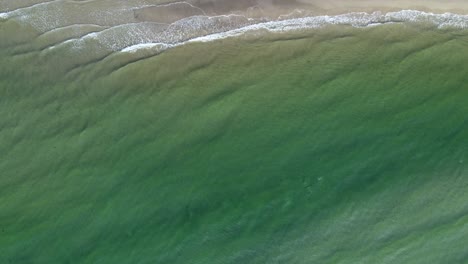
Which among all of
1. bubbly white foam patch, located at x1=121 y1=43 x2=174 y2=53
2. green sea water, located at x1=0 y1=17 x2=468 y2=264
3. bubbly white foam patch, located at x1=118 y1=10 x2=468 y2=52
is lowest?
green sea water, located at x1=0 y1=17 x2=468 y2=264

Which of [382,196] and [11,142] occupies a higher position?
[11,142]

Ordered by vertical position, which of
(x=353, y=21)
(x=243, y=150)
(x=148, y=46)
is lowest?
(x=243, y=150)

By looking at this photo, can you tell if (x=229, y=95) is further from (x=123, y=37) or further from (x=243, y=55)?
(x=123, y=37)

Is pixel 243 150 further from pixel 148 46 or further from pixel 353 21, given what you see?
pixel 353 21

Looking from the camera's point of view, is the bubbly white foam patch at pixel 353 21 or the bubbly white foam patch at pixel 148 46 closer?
the bubbly white foam patch at pixel 353 21

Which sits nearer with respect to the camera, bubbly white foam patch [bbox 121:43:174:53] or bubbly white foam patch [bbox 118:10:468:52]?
bubbly white foam patch [bbox 118:10:468:52]

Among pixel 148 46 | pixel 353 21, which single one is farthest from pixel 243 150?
pixel 353 21

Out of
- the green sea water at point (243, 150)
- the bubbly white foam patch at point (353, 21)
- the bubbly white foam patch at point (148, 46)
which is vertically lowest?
the green sea water at point (243, 150)

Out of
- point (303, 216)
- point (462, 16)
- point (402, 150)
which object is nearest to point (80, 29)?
point (303, 216)
